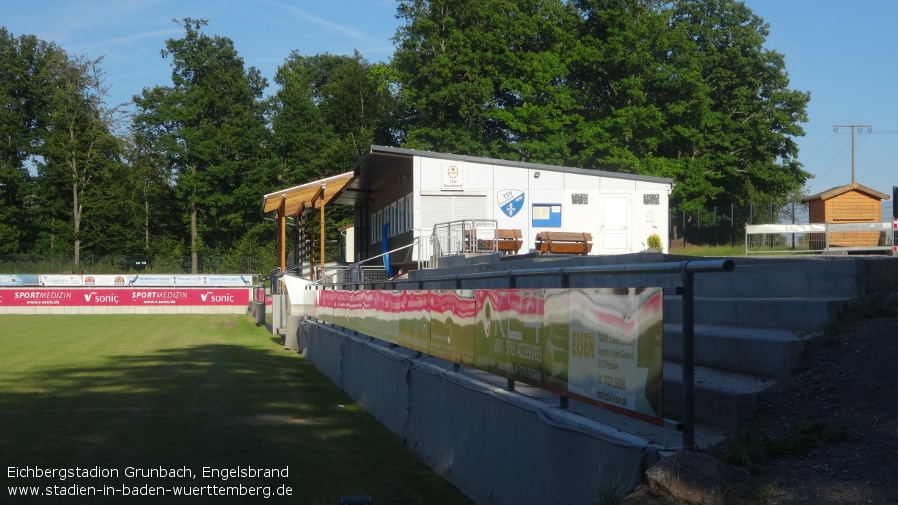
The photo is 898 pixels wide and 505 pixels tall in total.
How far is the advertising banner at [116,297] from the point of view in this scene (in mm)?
54469

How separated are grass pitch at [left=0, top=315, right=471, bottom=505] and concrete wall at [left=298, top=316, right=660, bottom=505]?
29 centimetres

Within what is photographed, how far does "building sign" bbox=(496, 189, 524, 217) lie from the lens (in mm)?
32719

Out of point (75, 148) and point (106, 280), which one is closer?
point (106, 280)

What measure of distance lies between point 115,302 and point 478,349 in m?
50.9

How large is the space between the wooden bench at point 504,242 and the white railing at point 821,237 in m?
6.65

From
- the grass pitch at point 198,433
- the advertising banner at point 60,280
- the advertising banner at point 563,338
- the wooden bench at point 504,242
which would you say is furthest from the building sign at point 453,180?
the advertising banner at point 60,280

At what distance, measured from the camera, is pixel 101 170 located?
74938 mm

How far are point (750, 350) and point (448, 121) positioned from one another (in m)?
55.5

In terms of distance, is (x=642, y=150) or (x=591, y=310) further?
(x=642, y=150)

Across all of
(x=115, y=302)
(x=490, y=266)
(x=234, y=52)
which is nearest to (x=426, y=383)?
(x=490, y=266)

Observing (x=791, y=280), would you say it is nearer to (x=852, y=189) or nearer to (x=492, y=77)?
(x=852, y=189)

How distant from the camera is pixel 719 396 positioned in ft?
19.8

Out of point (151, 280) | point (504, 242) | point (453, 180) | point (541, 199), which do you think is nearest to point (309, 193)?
point (453, 180)

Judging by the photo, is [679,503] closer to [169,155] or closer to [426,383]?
[426,383]
